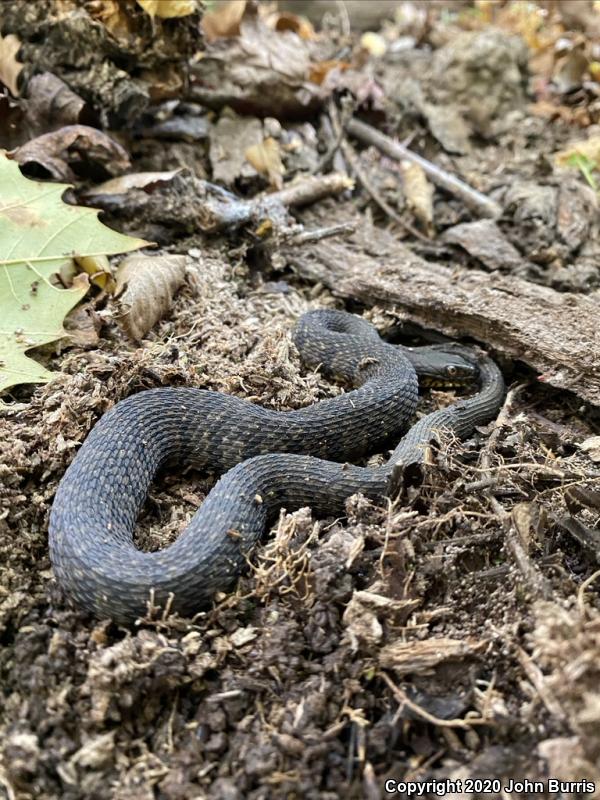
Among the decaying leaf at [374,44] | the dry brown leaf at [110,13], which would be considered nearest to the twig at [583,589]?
the dry brown leaf at [110,13]

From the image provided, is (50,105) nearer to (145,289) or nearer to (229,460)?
(145,289)

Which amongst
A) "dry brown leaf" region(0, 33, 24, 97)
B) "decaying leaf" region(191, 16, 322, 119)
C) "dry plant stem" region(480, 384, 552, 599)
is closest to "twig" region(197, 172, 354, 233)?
"decaying leaf" region(191, 16, 322, 119)

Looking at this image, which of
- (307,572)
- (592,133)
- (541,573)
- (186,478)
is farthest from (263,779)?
(592,133)

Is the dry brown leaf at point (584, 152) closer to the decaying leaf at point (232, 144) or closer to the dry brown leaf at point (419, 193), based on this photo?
the dry brown leaf at point (419, 193)

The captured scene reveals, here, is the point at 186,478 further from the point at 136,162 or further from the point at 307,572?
the point at 136,162

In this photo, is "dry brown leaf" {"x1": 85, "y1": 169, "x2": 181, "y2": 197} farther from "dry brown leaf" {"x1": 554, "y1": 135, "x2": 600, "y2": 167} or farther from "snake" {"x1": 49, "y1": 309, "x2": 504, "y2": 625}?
"dry brown leaf" {"x1": 554, "y1": 135, "x2": 600, "y2": 167}

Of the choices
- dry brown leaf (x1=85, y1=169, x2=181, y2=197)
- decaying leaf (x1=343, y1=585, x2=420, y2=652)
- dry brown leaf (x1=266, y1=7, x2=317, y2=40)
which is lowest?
decaying leaf (x1=343, y1=585, x2=420, y2=652)
